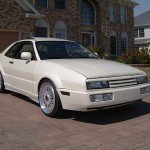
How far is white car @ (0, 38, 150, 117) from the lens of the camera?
5.64 m

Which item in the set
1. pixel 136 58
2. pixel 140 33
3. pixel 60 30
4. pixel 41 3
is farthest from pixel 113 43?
pixel 140 33

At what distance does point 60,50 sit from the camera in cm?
729

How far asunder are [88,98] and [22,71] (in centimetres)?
223

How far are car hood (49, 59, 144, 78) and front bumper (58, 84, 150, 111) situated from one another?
1.02ft

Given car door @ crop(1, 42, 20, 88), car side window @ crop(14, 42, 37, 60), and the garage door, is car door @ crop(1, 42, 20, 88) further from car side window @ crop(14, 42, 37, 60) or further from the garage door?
the garage door

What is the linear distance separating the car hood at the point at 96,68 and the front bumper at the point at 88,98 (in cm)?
31

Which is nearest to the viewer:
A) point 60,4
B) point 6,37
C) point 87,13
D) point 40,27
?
point 6,37

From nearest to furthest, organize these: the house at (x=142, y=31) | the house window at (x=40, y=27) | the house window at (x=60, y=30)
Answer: the house window at (x=40, y=27) → the house window at (x=60, y=30) → the house at (x=142, y=31)

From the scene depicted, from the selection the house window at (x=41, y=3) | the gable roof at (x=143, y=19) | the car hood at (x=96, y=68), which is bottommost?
the car hood at (x=96, y=68)

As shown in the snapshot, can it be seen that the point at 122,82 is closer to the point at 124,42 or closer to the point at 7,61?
the point at 7,61

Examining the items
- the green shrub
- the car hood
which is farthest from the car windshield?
the green shrub

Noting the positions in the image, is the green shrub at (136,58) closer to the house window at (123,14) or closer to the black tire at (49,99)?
the house window at (123,14)

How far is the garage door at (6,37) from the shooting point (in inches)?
714

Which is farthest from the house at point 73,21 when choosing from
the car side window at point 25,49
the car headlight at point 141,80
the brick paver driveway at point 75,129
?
the car headlight at point 141,80
